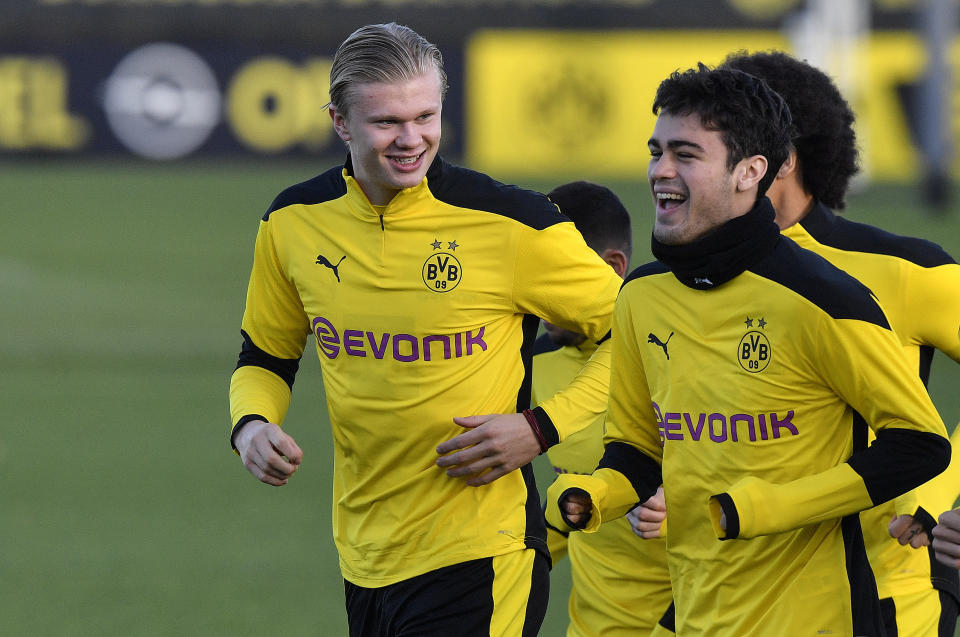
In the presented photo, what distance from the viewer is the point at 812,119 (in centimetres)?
391

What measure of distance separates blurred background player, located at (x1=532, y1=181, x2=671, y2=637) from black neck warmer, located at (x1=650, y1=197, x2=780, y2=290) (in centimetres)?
101

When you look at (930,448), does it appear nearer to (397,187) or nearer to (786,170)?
(786,170)

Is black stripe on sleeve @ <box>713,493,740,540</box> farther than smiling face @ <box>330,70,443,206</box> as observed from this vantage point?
No

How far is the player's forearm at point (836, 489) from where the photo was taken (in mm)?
2932

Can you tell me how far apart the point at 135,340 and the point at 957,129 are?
41.2ft

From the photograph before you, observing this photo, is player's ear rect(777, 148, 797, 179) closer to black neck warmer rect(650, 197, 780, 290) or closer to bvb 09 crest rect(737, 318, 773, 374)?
black neck warmer rect(650, 197, 780, 290)

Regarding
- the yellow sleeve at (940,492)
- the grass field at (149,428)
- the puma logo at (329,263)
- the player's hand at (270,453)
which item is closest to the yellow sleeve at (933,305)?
the yellow sleeve at (940,492)

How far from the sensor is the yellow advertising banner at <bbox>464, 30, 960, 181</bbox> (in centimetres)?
2228

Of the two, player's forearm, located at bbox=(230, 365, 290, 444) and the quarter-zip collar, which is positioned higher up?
the quarter-zip collar

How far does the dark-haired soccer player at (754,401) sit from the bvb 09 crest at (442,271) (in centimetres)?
59

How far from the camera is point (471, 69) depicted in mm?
22969

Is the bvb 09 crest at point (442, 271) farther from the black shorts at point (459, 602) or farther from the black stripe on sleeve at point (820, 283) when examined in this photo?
the black stripe on sleeve at point (820, 283)

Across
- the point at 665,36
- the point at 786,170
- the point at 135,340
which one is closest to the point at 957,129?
the point at 665,36

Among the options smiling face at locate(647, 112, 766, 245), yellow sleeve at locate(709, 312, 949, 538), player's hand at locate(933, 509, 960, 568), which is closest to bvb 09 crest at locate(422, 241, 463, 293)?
smiling face at locate(647, 112, 766, 245)
